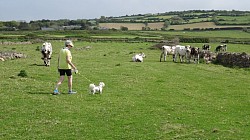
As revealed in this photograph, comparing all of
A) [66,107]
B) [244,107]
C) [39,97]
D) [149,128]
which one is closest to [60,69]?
[39,97]

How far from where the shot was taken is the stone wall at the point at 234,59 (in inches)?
1421

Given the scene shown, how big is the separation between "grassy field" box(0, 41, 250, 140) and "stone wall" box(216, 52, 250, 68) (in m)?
9.04

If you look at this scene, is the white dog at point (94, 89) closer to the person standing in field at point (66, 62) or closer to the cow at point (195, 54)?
the person standing in field at point (66, 62)

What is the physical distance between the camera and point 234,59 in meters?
37.8

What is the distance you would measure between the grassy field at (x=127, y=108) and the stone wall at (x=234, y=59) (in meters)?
9.04

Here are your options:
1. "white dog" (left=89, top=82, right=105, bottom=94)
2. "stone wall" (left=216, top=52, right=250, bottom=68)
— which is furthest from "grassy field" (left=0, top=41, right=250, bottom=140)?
"stone wall" (left=216, top=52, right=250, bottom=68)

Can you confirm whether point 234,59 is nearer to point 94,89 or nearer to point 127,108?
point 94,89

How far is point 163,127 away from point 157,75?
50.6ft

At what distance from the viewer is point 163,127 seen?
Result: 557 inches

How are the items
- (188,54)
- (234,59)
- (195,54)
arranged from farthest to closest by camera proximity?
1. (188,54)
2. (195,54)
3. (234,59)

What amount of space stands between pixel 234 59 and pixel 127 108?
23.5 m

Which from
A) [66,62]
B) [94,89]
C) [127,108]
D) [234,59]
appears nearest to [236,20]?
[234,59]

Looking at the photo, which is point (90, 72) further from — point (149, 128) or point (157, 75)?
point (149, 128)

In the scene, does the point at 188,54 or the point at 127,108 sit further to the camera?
the point at 188,54
